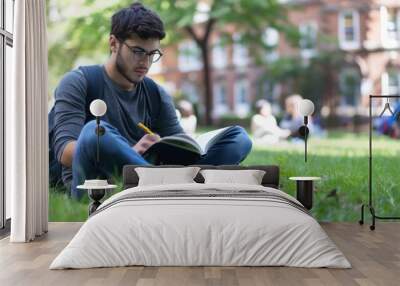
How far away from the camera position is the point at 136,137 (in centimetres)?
710

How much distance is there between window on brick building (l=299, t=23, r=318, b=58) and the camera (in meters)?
7.84

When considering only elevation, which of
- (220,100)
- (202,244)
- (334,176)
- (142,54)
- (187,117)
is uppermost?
(142,54)

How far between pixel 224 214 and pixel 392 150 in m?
3.75

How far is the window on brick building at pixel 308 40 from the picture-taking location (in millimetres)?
7840

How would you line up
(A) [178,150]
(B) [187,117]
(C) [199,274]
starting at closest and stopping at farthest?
(C) [199,274] < (A) [178,150] < (B) [187,117]

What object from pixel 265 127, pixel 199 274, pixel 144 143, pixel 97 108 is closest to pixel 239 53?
pixel 265 127

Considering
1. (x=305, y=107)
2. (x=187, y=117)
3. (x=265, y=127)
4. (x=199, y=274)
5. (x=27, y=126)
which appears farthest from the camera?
(x=265, y=127)

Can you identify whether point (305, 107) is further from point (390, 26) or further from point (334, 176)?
point (390, 26)

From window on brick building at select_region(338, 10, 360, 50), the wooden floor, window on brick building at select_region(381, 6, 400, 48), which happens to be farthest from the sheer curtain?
window on brick building at select_region(381, 6, 400, 48)

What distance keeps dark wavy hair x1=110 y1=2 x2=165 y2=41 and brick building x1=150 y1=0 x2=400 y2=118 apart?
0.42m

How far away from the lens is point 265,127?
25.1 feet

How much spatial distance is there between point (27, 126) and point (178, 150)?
5.92ft

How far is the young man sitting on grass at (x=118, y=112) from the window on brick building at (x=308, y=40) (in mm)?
1435

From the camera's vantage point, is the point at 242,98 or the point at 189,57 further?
the point at 242,98
